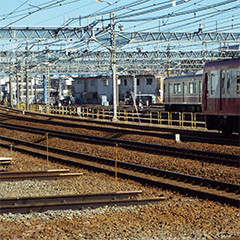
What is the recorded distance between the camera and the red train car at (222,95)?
58.6ft

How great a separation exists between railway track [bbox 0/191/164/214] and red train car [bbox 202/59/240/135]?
9094 mm

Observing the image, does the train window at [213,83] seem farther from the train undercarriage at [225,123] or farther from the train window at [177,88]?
the train window at [177,88]

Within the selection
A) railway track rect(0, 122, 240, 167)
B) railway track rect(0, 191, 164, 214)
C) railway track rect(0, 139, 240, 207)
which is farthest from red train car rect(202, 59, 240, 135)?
railway track rect(0, 191, 164, 214)

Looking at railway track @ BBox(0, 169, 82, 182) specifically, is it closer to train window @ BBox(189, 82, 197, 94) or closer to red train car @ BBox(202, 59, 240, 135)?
red train car @ BBox(202, 59, 240, 135)

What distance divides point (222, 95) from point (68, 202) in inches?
434

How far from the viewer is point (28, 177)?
13.3 metres

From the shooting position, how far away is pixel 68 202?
974 cm

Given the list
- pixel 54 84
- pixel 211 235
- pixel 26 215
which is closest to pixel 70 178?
pixel 26 215

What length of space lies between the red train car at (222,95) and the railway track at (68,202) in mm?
9094

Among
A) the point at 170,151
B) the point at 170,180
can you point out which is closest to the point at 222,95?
the point at 170,151

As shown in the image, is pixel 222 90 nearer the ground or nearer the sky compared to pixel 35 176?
nearer the sky

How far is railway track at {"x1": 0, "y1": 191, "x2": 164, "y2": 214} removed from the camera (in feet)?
30.9

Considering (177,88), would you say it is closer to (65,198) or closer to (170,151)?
(170,151)

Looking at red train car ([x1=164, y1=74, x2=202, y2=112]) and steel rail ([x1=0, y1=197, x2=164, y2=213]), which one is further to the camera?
red train car ([x1=164, y1=74, x2=202, y2=112])
